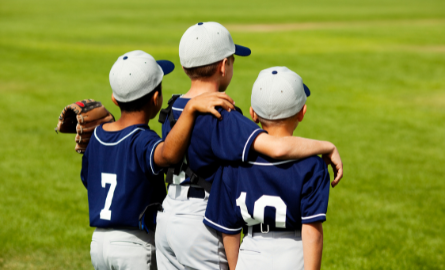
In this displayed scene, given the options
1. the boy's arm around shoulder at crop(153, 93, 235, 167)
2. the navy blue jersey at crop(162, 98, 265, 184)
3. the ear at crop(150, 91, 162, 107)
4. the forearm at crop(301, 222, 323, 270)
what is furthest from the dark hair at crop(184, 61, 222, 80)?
the forearm at crop(301, 222, 323, 270)

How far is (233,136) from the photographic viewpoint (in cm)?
247

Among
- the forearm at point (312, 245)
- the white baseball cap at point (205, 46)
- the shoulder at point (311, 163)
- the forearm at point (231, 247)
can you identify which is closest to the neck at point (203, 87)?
the white baseball cap at point (205, 46)

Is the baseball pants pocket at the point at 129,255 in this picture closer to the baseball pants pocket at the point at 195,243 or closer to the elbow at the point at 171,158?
the baseball pants pocket at the point at 195,243

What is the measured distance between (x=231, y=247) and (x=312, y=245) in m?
0.50

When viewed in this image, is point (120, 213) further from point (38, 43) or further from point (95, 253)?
point (38, 43)

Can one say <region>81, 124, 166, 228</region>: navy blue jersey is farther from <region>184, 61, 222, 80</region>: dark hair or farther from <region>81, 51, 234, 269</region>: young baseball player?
<region>184, 61, 222, 80</region>: dark hair

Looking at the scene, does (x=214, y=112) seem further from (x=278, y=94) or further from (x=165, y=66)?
(x=165, y=66)

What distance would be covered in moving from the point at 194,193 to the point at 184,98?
55 centimetres

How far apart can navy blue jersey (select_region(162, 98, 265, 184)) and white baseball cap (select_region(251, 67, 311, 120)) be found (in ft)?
0.40

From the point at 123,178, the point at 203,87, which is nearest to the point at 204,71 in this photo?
the point at 203,87

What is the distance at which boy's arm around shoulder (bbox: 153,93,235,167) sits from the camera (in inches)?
97.6

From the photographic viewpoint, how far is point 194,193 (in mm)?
2777

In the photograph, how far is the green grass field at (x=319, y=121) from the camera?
5508 millimetres

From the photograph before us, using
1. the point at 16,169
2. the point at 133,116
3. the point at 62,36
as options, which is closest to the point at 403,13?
the point at 62,36
